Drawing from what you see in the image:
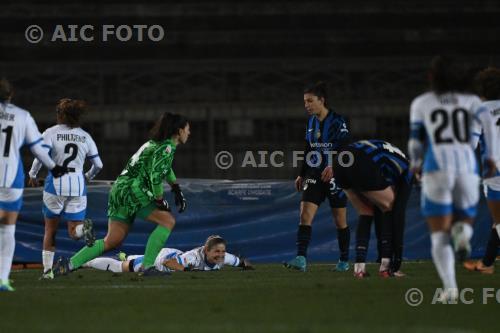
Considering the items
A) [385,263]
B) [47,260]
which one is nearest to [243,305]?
[385,263]

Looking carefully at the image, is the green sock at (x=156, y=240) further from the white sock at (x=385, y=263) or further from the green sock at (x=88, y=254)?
the white sock at (x=385, y=263)

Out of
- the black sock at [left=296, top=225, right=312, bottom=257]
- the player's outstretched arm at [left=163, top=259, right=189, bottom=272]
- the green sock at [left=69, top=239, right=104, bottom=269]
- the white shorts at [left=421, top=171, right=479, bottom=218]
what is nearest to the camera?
the white shorts at [left=421, top=171, right=479, bottom=218]

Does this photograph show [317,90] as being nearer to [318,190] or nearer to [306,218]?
[318,190]

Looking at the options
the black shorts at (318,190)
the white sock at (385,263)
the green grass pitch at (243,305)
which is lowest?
the green grass pitch at (243,305)

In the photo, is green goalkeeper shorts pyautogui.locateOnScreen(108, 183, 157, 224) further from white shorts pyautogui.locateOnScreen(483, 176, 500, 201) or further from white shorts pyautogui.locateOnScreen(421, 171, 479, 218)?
white shorts pyautogui.locateOnScreen(421, 171, 479, 218)

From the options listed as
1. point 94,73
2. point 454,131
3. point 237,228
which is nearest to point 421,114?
point 454,131

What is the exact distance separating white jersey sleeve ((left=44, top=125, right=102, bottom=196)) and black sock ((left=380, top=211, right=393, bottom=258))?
2.94 m

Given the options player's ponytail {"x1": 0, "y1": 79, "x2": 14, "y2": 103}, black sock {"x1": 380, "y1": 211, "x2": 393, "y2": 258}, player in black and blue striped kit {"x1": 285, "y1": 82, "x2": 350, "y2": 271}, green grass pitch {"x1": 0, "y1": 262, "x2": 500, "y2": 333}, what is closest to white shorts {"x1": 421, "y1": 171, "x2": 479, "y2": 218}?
green grass pitch {"x1": 0, "y1": 262, "x2": 500, "y2": 333}

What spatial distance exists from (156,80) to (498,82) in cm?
1104

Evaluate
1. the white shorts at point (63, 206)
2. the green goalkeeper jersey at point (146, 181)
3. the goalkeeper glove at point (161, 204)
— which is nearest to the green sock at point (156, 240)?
the goalkeeper glove at point (161, 204)

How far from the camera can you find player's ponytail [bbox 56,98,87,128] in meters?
10.4

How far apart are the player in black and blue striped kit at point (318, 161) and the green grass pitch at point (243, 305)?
2.87ft

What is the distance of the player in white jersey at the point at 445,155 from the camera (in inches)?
257

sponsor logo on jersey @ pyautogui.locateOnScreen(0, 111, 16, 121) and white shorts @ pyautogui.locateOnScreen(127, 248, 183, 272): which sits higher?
sponsor logo on jersey @ pyautogui.locateOnScreen(0, 111, 16, 121)
